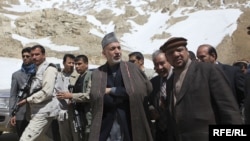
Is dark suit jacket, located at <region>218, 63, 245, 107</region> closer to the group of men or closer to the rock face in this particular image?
the group of men

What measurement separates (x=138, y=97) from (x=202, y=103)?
3.09ft

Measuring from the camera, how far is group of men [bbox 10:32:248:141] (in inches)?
130

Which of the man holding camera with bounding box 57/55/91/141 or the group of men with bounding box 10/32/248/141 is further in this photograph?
the man holding camera with bounding box 57/55/91/141

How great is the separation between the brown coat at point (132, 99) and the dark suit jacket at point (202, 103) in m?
0.69

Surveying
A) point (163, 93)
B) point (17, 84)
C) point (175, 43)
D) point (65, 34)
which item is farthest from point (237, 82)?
point (65, 34)

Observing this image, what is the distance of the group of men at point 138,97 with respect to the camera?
10.8 feet

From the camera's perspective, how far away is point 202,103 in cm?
330

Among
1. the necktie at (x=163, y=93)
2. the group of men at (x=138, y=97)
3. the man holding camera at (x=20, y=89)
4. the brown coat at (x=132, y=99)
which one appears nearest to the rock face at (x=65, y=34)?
the man holding camera at (x=20, y=89)

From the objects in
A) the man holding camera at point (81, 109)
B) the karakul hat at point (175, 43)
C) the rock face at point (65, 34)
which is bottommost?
the man holding camera at point (81, 109)

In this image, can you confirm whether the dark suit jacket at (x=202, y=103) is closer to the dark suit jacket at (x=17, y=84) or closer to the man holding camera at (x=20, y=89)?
the man holding camera at (x=20, y=89)

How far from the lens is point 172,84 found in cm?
361

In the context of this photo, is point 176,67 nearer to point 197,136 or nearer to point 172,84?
point 172,84

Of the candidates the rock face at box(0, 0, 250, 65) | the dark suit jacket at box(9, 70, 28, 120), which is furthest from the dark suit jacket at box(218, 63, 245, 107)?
the rock face at box(0, 0, 250, 65)

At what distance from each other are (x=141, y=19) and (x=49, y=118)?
76.9 metres
